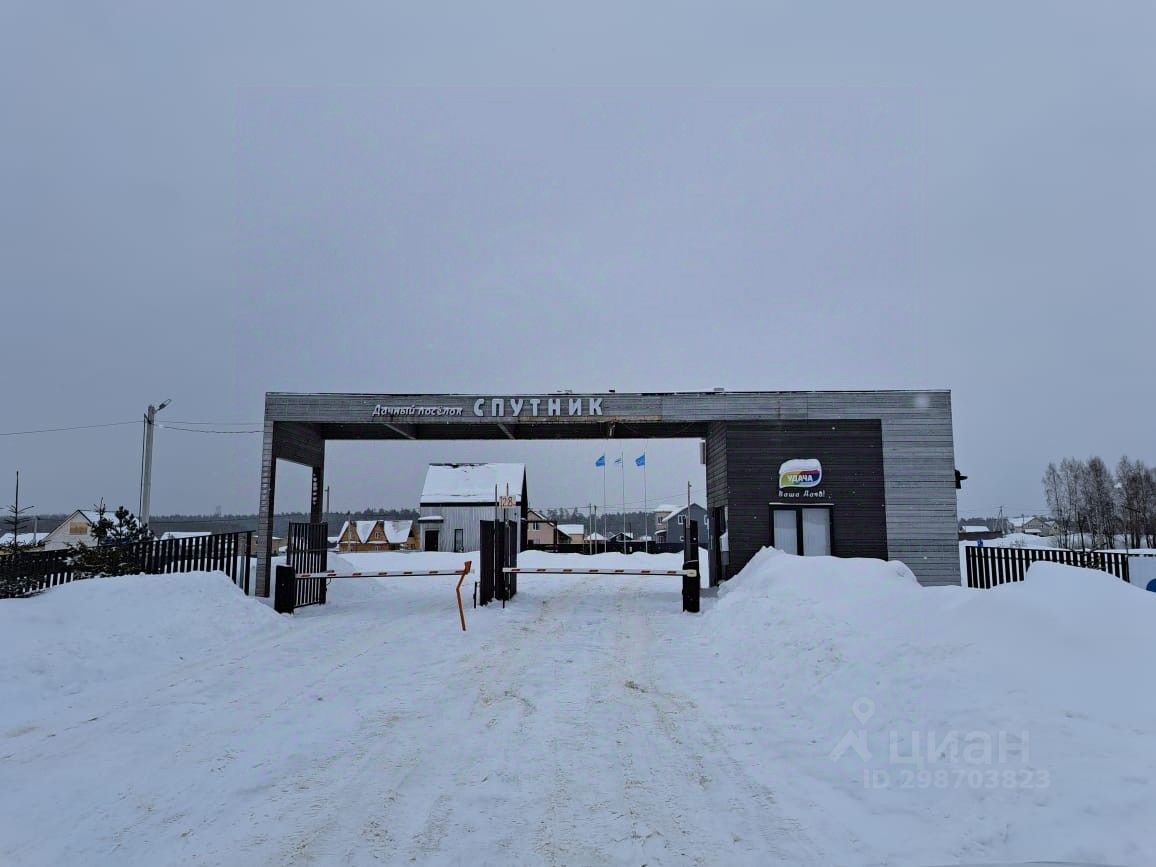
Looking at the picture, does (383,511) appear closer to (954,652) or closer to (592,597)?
(592,597)

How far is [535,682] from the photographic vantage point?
890 centimetres

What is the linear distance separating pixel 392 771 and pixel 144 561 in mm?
12345

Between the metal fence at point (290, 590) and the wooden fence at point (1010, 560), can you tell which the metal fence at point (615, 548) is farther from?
the metal fence at point (290, 590)

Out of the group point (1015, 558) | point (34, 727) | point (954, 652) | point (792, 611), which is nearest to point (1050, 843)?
point (954, 652)

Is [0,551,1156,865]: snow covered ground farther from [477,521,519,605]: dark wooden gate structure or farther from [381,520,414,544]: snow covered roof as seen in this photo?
[381,520,414,544]: snow covered roof

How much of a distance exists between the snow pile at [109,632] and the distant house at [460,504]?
36889 mm

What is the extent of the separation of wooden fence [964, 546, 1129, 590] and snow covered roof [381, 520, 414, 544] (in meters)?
59.5

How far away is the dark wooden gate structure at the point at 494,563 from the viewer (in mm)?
16672

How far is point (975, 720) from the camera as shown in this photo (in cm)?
540

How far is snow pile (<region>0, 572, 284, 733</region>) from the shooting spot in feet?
26.8

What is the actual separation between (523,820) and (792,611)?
281 inches

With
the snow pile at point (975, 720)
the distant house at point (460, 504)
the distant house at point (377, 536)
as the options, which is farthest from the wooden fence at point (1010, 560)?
the distant house at point (377, 536)

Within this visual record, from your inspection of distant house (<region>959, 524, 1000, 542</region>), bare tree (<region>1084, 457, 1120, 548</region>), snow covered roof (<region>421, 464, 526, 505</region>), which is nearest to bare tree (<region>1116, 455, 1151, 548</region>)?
bare tree (<region>1084, 457, 1120, 548</region>)
